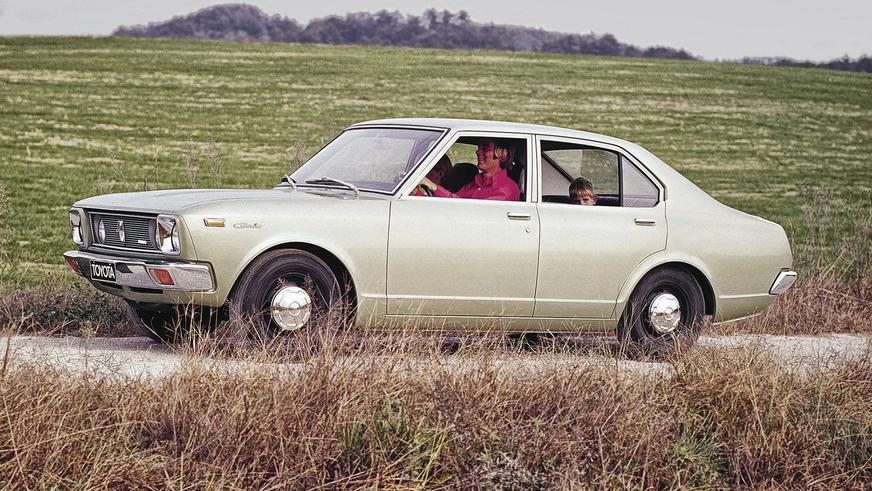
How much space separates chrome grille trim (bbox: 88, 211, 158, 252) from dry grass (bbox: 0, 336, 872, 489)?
1.23 m

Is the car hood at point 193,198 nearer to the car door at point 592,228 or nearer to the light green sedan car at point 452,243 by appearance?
the light green sedan car at point 452,243

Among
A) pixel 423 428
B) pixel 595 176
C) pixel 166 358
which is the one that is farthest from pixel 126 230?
pixel 595 176

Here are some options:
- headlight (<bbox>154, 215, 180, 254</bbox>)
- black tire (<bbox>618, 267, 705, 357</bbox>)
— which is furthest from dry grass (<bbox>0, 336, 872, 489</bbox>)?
black tire (<bbox>618, 267, 705, 357</bbox>)

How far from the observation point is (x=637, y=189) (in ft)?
29.7

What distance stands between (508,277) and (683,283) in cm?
137

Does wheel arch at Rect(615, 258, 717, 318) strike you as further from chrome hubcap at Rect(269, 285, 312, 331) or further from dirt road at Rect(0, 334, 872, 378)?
Result: chrome hubcap at Rect(269, 285, 312, 331)

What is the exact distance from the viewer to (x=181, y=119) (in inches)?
1216

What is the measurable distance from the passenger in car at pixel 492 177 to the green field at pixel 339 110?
271 inches

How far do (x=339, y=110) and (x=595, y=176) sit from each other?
23.7 metres

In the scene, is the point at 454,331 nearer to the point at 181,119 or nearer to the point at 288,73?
the point at 181,119

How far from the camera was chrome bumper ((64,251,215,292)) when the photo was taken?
24.2 ft

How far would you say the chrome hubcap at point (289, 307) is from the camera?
24.9 feet

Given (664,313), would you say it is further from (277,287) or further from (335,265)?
(277,287)

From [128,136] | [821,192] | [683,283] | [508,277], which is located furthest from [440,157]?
[128,136]
